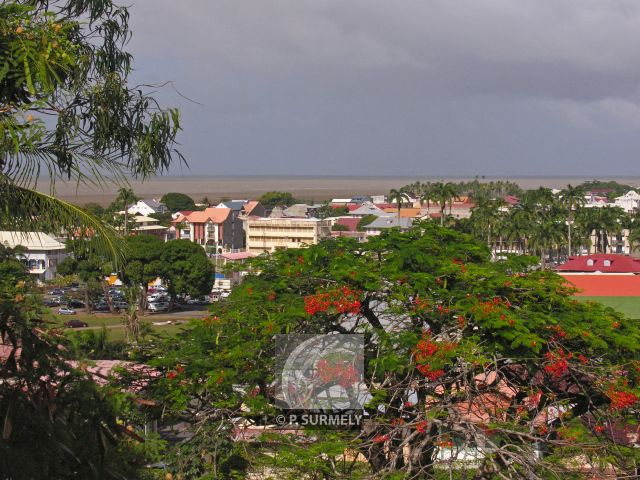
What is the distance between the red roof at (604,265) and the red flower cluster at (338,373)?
46869 millimetres

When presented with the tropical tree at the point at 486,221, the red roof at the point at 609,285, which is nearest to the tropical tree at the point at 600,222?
the tropical tree at the point at 486,221

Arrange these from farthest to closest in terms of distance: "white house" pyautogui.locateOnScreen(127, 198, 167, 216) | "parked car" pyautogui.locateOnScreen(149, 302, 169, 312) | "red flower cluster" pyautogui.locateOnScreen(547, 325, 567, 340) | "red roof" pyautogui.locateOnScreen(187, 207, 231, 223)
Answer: "white house" pyautogui.locateOnScreen(127, 198, 167, 216) < "red roof" pyautogui.locateOnScreen(187, 207, 231, 223) < "parked car" pyautogui.locateOnScreen(149, 302, 169, 312) < "red flower cluster" pyautogui.locateOnScreen(547, 325, 567, 340)

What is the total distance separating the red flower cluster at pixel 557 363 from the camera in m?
8.17

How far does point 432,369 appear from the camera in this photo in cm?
806

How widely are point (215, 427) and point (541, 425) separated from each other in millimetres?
3202

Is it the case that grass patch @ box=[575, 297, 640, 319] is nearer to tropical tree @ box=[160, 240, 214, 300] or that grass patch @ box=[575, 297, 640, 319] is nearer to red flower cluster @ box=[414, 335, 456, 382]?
tropical tree @ box=[160, 240, 214, 300]

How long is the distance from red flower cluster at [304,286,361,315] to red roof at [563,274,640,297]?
40478mm

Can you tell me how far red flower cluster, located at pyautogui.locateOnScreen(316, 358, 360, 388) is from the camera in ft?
28.9

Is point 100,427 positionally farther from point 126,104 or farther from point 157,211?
point 157,211

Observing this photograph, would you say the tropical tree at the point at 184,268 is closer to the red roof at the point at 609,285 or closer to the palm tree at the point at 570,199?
the red roof at the point at 609,285

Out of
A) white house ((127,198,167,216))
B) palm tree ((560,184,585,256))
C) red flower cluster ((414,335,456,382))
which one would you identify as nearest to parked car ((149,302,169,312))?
palm tree ((560,184,585,256))

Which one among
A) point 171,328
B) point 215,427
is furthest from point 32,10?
point 171,328

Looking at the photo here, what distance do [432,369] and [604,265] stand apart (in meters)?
48.8

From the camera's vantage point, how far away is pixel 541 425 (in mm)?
8000
